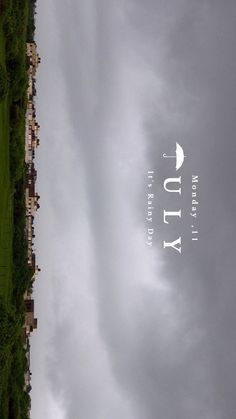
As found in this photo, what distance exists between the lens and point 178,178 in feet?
347

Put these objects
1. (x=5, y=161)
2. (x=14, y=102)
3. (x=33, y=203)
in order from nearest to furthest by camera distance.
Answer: (x=5, y=161) → (x=14, y=102) → (x=33, y=203)

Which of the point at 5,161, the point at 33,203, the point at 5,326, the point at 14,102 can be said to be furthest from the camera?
the point at 33,203

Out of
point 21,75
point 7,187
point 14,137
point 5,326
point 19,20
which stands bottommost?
point 5,326

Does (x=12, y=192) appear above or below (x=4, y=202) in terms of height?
above

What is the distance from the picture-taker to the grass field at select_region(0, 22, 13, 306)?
100 m

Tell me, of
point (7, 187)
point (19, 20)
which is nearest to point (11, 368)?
point (7, 187)

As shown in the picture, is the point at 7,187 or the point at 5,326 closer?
the point at 5,326

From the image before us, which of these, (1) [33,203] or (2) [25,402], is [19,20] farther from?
(2) [25,402]

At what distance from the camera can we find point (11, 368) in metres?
105

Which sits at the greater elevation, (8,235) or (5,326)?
(8,235)

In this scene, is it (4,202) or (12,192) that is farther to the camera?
(12,192)

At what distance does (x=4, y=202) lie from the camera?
4065 inches

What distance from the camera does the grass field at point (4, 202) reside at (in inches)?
3944

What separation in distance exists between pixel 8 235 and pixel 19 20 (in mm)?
31805
